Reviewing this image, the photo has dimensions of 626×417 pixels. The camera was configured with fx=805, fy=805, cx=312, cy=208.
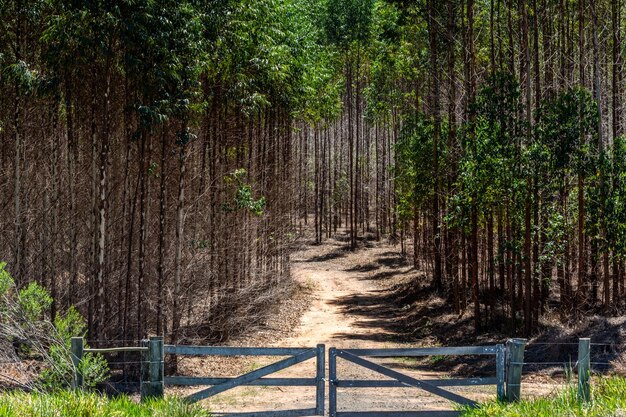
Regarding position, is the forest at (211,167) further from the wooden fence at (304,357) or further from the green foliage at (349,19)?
the green foliage at (349,19)

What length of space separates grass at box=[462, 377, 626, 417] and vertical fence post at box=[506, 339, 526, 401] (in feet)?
0.81

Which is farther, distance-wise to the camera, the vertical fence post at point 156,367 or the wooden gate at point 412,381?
the wooden gate at point 412,381

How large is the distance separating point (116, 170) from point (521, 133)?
12201 mm

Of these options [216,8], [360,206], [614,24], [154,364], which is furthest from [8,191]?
[360,206]

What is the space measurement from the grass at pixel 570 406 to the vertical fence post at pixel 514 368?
246mm

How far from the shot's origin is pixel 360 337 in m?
26.2

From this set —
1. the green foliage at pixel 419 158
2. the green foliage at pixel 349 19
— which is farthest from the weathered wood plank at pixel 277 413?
the green foliage at pixel 349 19

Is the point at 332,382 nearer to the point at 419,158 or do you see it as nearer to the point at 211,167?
the point at 211,167

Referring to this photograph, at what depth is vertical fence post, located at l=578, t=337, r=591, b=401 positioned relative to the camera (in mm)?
9883

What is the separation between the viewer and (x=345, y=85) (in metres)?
69.4

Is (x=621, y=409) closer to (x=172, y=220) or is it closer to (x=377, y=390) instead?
(x=377, y=390)

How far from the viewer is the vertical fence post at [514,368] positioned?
10.4m

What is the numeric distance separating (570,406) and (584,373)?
28.8 inches

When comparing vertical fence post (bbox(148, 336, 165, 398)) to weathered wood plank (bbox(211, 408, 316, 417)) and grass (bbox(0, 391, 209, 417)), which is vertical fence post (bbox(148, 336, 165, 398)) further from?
weathered wood plank (bbox(211, 408, 316, 417))
